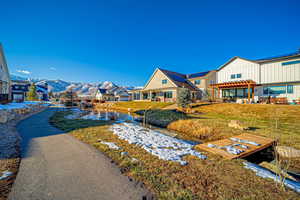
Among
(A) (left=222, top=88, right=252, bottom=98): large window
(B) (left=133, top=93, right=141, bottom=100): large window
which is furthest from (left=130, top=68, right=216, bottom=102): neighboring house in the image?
(A) (left=222, top=88, right=252, bottom=98): large window

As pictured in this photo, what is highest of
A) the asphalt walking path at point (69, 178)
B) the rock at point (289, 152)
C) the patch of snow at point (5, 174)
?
the patch of snow at point (5, 174)

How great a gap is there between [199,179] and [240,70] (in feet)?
73.7

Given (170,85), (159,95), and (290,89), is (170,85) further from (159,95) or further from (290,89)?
(290,89)

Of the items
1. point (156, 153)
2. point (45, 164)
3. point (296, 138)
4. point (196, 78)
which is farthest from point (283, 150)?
point (196, 78)

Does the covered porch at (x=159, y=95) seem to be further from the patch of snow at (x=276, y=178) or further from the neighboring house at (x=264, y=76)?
the patch of snow at (x=276, y=178)

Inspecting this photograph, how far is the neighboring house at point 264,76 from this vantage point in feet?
51.6

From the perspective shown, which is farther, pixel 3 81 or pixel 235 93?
pixel 235 93

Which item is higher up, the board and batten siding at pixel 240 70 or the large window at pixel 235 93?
the board and batten siding at pixel 240 70

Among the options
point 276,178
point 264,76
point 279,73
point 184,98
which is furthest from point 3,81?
point 279,73

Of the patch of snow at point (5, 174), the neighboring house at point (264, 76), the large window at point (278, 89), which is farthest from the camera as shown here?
the large window at point (278, 89)

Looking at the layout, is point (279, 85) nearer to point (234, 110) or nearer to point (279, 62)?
point (279, 62)

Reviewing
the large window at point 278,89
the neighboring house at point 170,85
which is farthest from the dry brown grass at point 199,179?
the neighboring house at point 170,85

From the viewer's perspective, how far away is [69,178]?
9.37 feet

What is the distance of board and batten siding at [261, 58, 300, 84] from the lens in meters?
15.5
